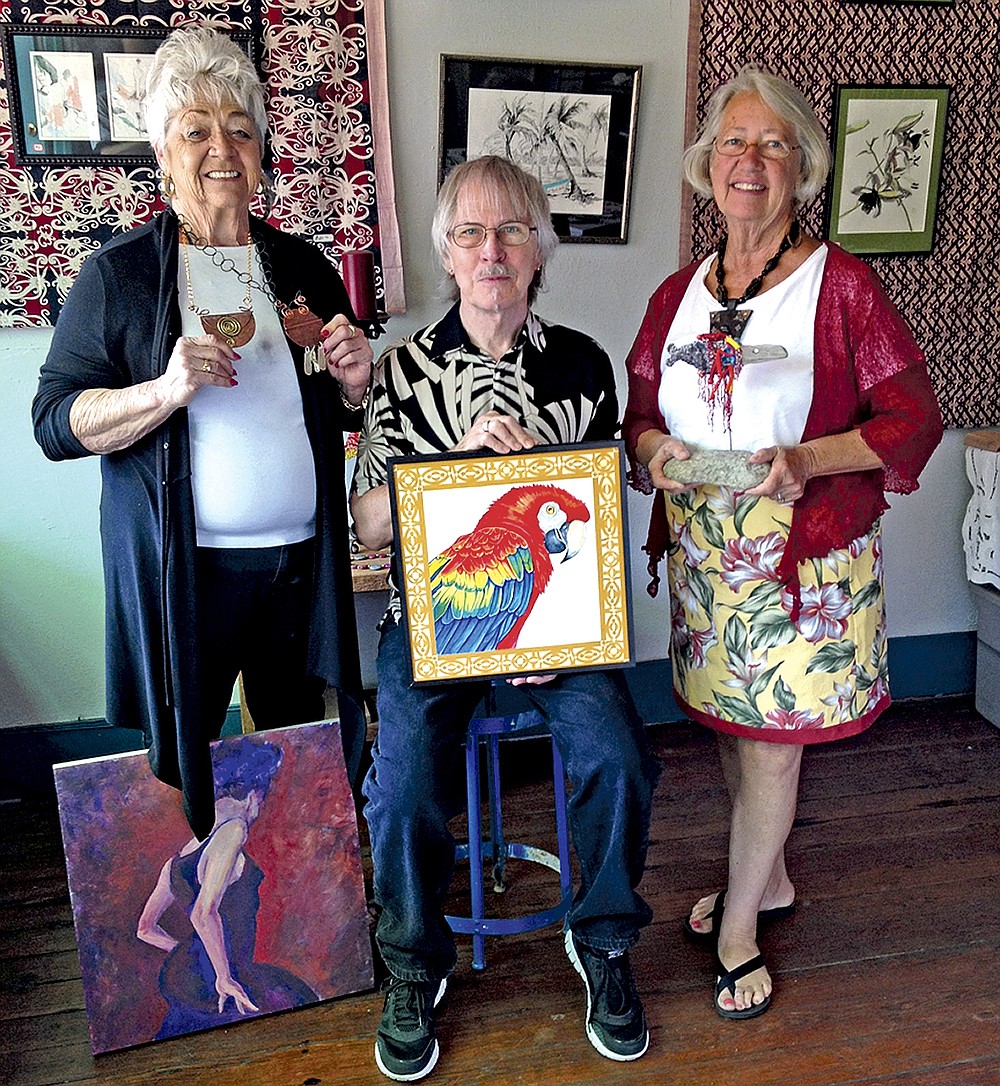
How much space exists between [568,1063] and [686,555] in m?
0.96

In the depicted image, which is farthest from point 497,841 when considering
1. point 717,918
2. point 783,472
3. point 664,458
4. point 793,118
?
point 793,118

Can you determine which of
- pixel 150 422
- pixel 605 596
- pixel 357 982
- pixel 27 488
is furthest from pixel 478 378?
pixel 27 488

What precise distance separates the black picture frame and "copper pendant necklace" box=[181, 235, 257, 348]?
1026mm

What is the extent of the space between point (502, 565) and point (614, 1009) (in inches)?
33.8

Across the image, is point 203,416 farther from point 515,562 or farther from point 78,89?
point 78,89

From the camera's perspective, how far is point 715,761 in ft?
9.85

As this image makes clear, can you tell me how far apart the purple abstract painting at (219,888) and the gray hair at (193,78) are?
42.9 inches

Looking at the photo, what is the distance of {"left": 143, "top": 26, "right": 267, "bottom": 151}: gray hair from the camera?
1.68 m

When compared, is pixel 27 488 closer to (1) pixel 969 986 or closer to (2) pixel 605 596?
(2) pixel 605 596

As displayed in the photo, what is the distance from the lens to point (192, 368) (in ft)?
5.24

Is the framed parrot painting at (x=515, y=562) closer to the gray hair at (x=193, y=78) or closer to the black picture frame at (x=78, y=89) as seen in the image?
the gray hair at (x=193, y=78)

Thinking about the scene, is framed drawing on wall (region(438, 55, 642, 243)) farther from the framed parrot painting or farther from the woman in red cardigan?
the framed parrot painting

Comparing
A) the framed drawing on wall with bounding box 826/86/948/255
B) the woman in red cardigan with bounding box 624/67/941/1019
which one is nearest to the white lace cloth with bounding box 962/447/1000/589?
the framed drawing on wall with bounding box 826/86/948/255

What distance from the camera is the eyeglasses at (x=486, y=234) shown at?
6.04 feet
